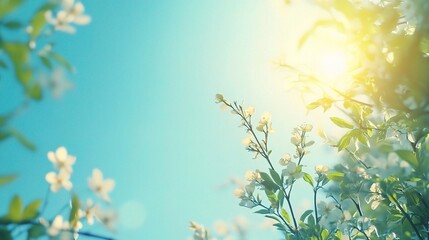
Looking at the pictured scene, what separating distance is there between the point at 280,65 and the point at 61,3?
0.89 m

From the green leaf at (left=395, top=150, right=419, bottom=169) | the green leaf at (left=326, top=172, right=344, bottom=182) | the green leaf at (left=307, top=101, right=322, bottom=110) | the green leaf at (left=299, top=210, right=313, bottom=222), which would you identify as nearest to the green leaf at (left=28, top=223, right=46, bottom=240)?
the green leaf at (left=395, top=150, right=419, bottom=169)

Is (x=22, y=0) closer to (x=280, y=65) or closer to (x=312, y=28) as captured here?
(x=312, y=28)

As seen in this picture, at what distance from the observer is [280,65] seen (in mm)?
1544

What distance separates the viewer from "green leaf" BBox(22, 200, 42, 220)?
3.02ft

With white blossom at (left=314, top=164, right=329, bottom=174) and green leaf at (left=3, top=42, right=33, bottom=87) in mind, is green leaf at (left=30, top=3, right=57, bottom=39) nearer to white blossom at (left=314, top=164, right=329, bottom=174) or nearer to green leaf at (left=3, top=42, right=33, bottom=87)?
green leaf at (left=3, top=42, right=33, bottom=87)

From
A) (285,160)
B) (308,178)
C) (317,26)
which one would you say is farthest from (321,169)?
(317,26)

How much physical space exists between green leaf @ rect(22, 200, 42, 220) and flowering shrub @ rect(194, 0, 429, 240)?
865 millimetres

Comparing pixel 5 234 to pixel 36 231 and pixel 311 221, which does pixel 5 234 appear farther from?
pixel 311 221

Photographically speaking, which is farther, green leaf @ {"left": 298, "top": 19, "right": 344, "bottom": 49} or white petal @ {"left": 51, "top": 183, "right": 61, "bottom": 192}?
white petal @ {"left": 51, "top": 183, "right": 61, "bottom": 192}

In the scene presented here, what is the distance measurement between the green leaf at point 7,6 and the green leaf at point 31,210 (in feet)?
1.57

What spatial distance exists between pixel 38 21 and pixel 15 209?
0.47 metres

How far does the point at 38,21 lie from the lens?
899mm

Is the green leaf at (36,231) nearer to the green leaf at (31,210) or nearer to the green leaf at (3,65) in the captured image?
the green leaf at (31,210)

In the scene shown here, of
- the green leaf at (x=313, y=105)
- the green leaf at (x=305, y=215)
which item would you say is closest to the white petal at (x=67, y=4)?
the green leaf at (x=313, y=105)
